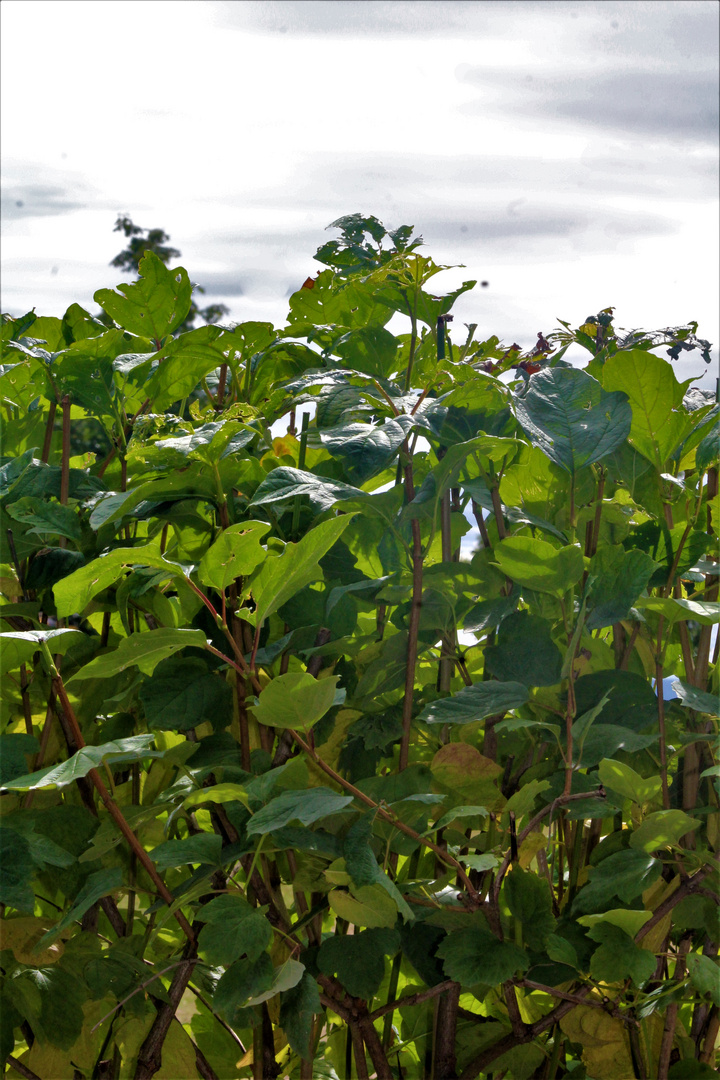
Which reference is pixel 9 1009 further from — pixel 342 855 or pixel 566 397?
pixel 566 397

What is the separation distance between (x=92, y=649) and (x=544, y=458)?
491 millimetres

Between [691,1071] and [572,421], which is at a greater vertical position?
[572,421]

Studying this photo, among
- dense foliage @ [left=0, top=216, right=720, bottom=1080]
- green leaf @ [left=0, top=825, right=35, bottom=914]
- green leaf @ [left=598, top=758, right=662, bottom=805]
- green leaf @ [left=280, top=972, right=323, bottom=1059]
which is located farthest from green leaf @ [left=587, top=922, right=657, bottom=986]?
green leaf @ [left=0, top=825, right=35, bottom=914]

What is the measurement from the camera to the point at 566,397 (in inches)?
31.3

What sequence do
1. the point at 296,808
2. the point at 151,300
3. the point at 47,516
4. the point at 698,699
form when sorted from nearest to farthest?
1. the point at 296,808
2. the point at 698,699
3. the point at 47,516
4. the point at 151,300

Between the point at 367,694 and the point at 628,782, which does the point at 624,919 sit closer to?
the point at 628,782

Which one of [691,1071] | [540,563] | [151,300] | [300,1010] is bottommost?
[691,1071]

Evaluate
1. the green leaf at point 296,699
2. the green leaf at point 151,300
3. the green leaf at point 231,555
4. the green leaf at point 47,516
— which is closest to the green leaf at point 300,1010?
the green leaf at point 296,699

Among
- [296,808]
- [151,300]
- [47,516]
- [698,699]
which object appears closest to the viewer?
[296,808]

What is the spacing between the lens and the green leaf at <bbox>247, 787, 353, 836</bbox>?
0.62 metres

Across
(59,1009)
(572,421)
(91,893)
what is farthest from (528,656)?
(59,1009)

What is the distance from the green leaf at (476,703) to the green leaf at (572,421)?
0.20 meters

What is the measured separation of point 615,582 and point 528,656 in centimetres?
10

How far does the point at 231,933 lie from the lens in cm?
70
